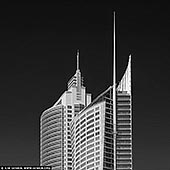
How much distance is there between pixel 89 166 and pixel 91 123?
10.3m

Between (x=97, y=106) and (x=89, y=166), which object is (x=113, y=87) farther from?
(x=89, y=166)

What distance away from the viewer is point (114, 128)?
194000 millimetres

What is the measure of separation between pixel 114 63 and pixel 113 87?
19.3 feet

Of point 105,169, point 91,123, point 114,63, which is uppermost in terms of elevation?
point 114,63

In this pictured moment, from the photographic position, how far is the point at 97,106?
644ft

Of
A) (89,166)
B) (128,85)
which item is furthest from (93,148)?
(128,85)

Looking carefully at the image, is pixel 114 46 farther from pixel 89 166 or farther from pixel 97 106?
pixel 89 166

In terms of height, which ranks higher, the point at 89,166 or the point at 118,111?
the point at 118,111

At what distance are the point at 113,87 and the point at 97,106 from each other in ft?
19.9

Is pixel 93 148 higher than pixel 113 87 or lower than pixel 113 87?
lower

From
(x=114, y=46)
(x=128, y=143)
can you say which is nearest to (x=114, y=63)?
(x=114, y=46)

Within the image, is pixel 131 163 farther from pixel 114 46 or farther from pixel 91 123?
pixel 114 46

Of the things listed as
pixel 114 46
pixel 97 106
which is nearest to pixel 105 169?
pixel 97 106

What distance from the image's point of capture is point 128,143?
→ 194000 mm
